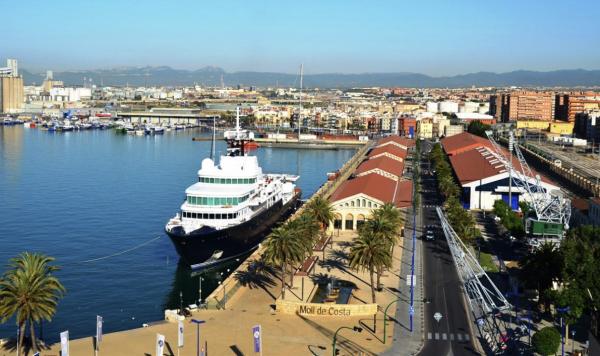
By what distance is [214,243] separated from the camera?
35.4 meters

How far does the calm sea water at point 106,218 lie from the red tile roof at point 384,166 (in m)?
5.39

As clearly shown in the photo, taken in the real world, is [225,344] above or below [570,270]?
below

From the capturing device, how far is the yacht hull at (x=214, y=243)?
34809 millimetres

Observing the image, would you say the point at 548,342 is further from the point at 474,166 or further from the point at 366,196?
the point at 474,166

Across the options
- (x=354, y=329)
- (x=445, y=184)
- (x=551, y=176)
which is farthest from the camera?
(x=551, y=176)

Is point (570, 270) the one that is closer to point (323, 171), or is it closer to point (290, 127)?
point (323, 171)

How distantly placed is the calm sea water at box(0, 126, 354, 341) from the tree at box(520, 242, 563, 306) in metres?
13.3

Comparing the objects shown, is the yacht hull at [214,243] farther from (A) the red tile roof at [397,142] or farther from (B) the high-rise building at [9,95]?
(B) the high-rise building at [9,95]

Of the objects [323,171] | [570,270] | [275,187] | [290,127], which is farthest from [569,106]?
Result: [570,270]

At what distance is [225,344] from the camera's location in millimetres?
22250

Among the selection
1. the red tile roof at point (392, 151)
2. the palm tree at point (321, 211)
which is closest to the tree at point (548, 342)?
the palm tree at point (321, 211)

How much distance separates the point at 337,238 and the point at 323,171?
42898mm

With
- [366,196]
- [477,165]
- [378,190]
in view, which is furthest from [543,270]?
[477,165]

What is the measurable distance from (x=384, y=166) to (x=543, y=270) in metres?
35.6
